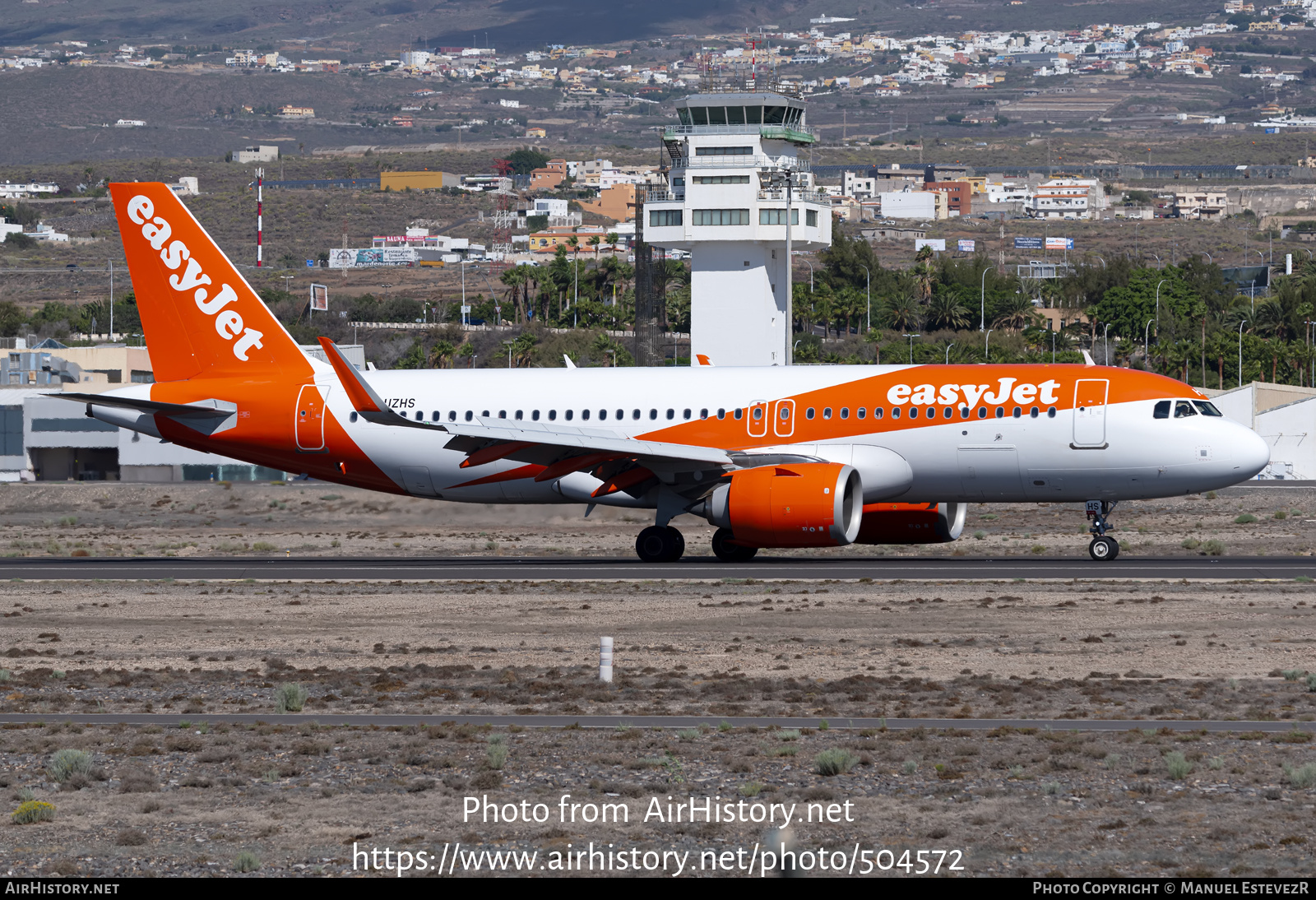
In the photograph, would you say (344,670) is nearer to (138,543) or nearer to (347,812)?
(347,812)

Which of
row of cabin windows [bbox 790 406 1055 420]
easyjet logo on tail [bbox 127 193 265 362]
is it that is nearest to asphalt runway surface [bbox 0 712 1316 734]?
row of cabin windows [bbox 790 406 1055 420]

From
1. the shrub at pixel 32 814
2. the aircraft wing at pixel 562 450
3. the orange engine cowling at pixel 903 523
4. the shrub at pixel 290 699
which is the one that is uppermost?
the aircraft wing at pixel 562 450

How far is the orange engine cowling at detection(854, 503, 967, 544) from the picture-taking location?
1439 inches

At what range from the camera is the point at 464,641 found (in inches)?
974

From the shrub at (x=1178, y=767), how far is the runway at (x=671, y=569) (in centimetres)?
1679

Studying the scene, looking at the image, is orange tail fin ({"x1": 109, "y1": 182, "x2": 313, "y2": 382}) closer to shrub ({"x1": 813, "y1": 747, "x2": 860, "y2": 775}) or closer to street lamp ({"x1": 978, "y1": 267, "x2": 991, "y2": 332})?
shrub ({"x1": 813, "y1": 747, "x2": 860, "y2": 775})

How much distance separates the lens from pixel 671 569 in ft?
115

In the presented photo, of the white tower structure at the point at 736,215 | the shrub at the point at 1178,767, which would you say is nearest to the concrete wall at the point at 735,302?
the white tower structure at the point at 736,215

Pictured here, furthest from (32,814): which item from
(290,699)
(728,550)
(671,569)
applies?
(728,550)

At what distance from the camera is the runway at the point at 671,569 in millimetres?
32938

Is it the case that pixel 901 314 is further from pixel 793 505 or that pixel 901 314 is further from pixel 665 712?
pixel 665 712

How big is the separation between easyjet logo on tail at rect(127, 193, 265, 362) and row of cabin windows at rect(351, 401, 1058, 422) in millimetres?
3397

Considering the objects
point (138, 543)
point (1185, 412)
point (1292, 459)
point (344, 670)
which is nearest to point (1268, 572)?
point (1185, 412)

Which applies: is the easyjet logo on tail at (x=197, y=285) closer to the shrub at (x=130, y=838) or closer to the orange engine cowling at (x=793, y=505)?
the orange engine cowling at (x=793, y=505)
